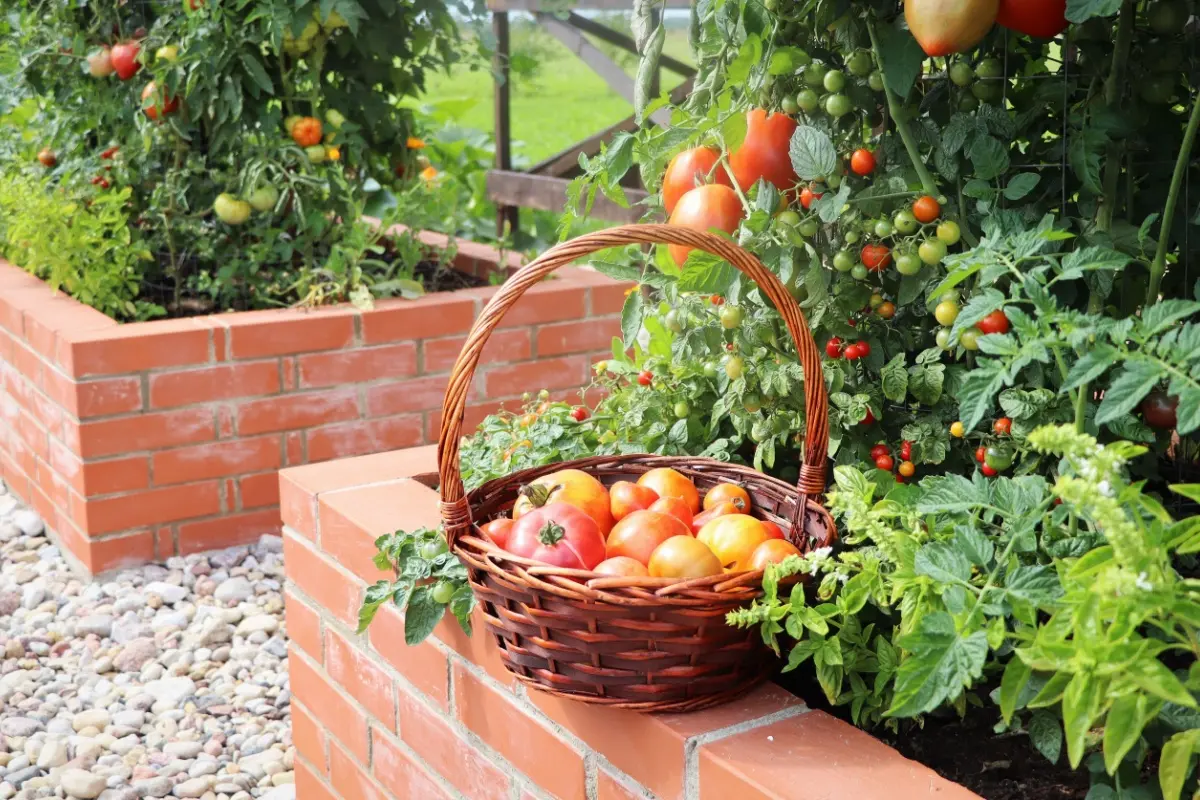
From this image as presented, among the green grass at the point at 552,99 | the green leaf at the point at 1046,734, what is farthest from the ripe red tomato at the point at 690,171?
the green grass at the point at 552,99

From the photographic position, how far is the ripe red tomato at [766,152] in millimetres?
1388

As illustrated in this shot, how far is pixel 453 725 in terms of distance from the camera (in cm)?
147

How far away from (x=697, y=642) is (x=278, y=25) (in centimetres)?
218

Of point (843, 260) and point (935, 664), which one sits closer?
point (935, 664)

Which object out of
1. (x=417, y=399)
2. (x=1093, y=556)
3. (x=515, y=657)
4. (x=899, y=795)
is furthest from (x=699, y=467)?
(x=417, y=399)

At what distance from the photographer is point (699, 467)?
4.76ft

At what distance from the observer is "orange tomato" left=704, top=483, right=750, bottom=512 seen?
4.35ft

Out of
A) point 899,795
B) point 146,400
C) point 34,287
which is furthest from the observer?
point 34,287

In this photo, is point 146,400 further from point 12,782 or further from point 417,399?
point 12,782

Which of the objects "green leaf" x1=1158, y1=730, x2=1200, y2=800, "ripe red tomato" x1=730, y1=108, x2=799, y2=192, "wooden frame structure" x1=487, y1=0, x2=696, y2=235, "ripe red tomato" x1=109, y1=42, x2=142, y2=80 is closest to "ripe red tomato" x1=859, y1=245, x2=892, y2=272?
"ripe red tomato" x1=730, y1=108, x2=799, y2=192

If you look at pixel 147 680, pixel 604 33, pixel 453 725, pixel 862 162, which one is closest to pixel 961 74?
pixel 862 162

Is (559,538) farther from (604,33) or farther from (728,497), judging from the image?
(604,33)

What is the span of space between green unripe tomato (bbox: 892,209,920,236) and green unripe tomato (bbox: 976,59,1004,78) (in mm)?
175

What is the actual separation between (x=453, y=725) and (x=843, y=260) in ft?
2.33
